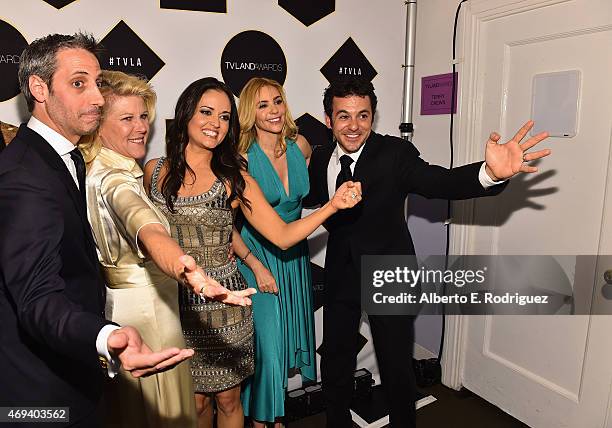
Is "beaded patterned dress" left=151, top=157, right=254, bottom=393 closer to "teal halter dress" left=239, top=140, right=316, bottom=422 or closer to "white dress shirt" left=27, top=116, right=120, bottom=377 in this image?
"teal halter dress" left=239, top=140, right=316, bottom=422

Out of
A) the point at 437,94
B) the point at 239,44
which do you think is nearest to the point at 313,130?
the point at 239,44

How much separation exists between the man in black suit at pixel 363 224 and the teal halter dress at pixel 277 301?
0.13 meters

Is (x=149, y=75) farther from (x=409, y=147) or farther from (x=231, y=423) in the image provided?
(x=231, y=423)

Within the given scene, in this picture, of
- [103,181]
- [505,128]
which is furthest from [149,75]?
[505,128]

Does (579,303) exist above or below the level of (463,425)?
above

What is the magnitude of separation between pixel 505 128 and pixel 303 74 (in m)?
1.15

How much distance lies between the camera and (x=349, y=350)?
2.36 metres

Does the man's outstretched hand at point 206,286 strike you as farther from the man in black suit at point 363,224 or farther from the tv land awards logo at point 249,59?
the tv land awards logo at point 249,59

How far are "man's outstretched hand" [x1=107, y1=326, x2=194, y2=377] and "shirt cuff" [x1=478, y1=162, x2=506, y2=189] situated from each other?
1.47m

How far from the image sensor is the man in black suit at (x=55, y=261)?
0.94m

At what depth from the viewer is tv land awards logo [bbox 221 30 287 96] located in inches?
99.6

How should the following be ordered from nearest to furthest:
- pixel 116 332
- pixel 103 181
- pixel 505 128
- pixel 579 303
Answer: pixel 116 332 → pixel 103 181 → pixel 579 303 → pixel 505 128

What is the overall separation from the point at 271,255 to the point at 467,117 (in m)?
1.39

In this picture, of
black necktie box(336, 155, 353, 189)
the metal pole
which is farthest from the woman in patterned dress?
the metal pole
